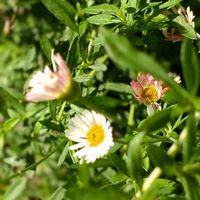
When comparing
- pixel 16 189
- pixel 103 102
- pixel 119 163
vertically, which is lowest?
pixel 16 189

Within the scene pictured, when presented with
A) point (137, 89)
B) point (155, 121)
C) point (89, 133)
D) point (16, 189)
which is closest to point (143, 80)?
point (137, 89)

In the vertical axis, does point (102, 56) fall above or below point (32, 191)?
above

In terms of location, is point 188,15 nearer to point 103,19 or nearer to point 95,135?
point 103,19

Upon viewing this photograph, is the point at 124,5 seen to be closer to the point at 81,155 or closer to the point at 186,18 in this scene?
the point at 186,18

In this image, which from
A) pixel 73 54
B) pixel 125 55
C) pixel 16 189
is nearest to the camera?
pixel 125 55

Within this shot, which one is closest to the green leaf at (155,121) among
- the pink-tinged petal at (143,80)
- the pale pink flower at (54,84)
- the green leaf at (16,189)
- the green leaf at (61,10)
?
the pale pink flower at (54,84)

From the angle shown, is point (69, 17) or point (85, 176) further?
point (69, 17)

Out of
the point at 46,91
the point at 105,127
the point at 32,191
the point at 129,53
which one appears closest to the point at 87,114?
the point at 105,127
